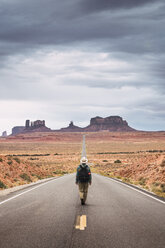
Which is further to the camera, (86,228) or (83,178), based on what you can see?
(83,178)

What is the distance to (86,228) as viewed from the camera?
6.81m

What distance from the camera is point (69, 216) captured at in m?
8.23

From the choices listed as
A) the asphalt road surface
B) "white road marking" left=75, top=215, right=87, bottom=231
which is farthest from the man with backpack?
"white road marking" left=75, top=215, right=87, bottom=231

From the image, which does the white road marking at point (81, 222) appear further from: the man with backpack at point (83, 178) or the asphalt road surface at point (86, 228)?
the man with backpack at point (83, 178)

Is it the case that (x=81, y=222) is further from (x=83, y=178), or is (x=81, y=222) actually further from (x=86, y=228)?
(x=83, y=178)

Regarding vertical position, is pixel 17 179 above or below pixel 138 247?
below

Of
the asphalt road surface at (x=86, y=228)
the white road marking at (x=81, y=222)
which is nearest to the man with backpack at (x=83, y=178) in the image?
the asphalt road surface at (x=86, y=228)

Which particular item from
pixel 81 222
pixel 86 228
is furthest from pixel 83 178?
pixel 86 228

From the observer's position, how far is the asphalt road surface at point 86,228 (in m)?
5.71

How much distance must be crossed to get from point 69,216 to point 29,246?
9.49 feet

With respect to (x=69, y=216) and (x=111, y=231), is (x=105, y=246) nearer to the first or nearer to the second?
(x=111, y=231)

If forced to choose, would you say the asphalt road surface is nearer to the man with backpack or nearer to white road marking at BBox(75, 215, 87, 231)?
white road marking at BBox(75, 215, 87, 231)

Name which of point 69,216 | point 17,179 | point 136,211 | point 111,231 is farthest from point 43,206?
point 17,179

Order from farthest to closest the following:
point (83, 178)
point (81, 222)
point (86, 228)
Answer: point (83, 178)
point (81, 222)
point (86, 228)
